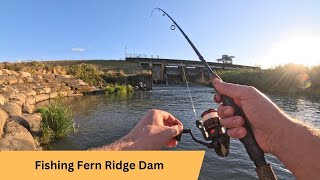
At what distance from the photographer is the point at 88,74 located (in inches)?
2002

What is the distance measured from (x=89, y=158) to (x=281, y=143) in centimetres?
190

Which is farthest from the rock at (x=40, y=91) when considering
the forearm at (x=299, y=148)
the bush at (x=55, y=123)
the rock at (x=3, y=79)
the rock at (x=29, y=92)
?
the forearm at (x=299, y=148)

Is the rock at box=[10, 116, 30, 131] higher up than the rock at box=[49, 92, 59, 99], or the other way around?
the rock at box=[10, 116, 30, 131]

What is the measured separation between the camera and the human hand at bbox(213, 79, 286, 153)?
→ 258cm

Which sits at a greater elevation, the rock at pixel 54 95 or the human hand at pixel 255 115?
the human hand at pixel 255 115

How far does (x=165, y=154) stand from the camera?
3.14 meters

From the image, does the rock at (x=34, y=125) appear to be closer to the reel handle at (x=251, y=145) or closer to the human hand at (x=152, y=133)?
the human hand at (x=152, y=133)

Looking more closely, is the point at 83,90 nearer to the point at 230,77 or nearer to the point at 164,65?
the point at 230,77

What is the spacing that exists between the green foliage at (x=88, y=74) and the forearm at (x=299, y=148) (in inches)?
1869

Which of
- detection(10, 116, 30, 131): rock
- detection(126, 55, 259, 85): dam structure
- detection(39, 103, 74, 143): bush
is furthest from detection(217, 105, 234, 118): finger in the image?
detection(126, 55, 259, 85): dam structure

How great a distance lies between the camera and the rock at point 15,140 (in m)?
8.87

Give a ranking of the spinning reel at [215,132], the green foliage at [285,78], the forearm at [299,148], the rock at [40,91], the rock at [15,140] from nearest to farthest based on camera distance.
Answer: the forearm at [299,148] → the spinning reel at [215,132] → the rock at [15,140] → the rock at [40,91] → the green foliage at [285,78]

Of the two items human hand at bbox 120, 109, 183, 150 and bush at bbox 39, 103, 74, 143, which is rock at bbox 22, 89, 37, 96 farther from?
human hand at bbox 120, 109, 183, 150

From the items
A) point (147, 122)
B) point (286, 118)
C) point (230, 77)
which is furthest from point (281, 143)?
point (230, 77)
